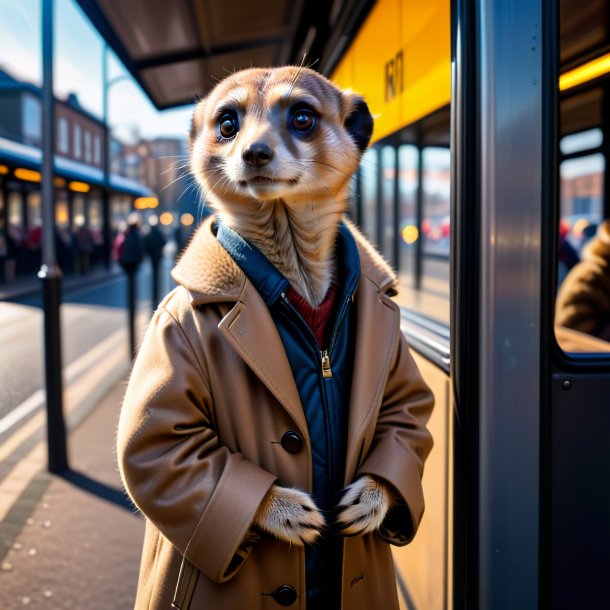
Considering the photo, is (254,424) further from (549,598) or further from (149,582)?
(549,598)

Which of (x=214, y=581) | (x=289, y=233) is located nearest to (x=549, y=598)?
(x=214, y=581)

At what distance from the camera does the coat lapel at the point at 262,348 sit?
53.4 inches

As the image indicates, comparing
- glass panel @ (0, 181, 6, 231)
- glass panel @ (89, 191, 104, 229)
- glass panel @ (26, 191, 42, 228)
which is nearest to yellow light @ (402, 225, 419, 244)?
glass panel @ (0, 181, 6, 231)

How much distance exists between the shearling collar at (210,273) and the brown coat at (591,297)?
98.2 inches

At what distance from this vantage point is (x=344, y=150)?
1.55 metres

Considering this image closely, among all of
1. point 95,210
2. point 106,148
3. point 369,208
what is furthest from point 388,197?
point 95,210

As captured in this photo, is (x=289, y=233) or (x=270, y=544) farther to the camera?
(x=289, y=233)

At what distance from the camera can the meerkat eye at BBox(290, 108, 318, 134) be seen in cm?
146

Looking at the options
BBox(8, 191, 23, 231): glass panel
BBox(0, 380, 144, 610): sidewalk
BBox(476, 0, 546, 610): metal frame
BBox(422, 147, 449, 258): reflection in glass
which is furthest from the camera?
BBox(8, 191, 23, 231): glass panel

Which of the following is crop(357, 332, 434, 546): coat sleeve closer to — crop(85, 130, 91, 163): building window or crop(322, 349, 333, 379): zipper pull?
crop(322, 349, 333, 379): zipper pull

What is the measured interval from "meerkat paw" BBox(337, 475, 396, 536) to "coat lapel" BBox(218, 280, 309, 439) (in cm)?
15

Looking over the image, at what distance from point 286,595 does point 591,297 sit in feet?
9.85

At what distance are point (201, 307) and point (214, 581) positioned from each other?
22.2 inches

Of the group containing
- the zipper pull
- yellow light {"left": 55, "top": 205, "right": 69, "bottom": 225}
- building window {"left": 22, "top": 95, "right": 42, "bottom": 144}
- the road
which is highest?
building window {"left": 22, "top": 95, "right": 42, "bottom": 144}
